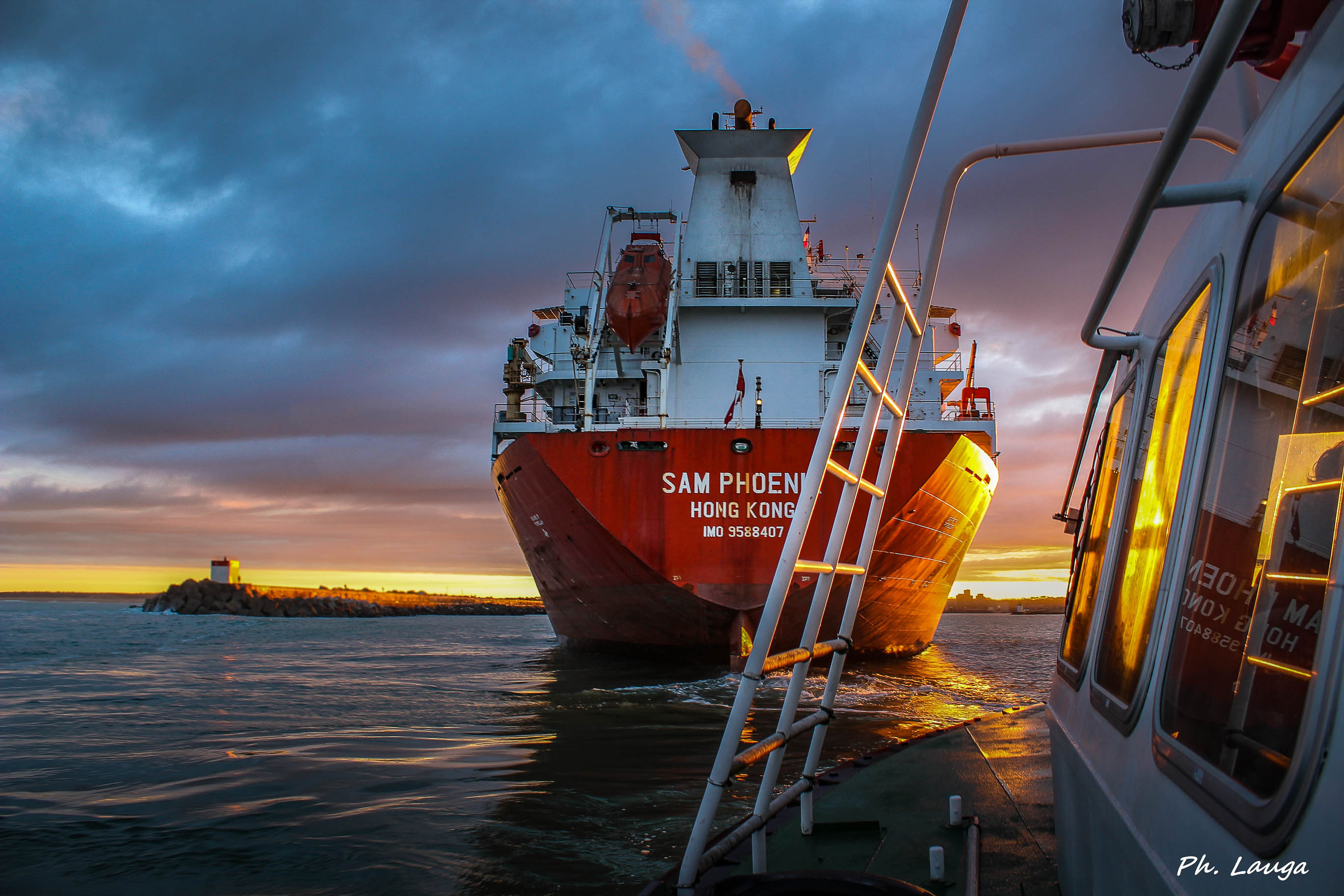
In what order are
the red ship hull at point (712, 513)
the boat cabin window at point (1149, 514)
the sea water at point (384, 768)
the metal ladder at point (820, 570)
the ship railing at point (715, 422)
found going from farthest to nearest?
the ship railing at point (715, 422) < the red ship hull at point (712, 513) < the sea water at point (384, 768) < the metal ladder at point (820, 570) < the boat cabin window at point (1149, 514)

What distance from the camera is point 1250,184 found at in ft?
5.21

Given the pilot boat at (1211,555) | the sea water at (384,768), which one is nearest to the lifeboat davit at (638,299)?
the sea water at (384,768)

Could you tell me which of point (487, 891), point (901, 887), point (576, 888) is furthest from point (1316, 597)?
point (487, 891)

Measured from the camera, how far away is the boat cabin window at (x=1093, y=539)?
2758mm

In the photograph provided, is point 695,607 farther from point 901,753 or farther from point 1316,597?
point 1316,597

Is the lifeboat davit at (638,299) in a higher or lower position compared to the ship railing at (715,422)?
higher

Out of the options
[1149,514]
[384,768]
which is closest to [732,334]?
[384,768]

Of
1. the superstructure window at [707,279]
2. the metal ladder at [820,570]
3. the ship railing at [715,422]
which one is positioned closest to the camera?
the metal ladder at [820,570]

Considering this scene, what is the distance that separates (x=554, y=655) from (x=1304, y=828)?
20981mm

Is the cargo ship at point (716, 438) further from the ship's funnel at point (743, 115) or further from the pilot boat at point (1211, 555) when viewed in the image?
the pilot boat at point (1211, 555)

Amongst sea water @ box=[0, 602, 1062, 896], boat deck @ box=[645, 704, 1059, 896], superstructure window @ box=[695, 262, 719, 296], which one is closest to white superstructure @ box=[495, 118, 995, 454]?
superstructure window @ box=[695, 262, 719, 296]

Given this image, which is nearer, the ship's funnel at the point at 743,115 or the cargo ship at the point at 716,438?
the cargo ship at the point at 716,438

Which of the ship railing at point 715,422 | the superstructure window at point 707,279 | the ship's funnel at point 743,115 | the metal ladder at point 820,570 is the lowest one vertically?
the metal ladder at point 820,570

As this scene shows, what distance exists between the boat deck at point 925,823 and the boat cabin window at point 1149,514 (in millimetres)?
1019
